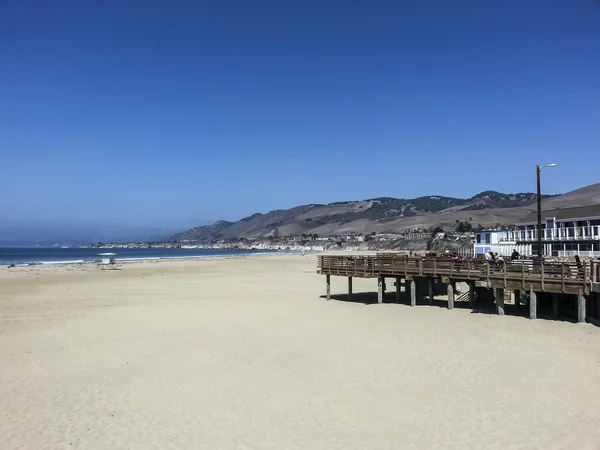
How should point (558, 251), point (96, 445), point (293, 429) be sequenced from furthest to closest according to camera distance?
point (558, 251), point (293, 429), point (96, 445)

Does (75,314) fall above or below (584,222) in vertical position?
below

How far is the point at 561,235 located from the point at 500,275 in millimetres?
21044

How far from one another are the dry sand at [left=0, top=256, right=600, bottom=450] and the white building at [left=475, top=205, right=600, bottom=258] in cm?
1966

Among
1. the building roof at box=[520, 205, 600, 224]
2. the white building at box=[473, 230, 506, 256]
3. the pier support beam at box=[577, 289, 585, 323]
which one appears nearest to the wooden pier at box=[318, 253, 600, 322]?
the pier support beam at box=[577, 289, 585, 323]

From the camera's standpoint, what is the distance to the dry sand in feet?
28.7

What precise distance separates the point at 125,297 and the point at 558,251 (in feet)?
104

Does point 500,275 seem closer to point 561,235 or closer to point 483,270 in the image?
point 483,270

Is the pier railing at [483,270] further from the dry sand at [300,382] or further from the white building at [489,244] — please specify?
the white building at [489,244]

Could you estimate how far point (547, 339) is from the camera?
1568 centimetres

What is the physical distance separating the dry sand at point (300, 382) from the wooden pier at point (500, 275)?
1.36 meters

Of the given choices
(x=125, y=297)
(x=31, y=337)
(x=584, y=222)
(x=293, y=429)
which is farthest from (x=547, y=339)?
(x=584, y=222)

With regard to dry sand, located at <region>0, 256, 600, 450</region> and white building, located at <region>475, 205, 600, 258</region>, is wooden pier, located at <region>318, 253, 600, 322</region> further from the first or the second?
white building, located at <region>475, 205, 600, 258</region>

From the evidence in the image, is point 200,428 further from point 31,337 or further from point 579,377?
point 31,337

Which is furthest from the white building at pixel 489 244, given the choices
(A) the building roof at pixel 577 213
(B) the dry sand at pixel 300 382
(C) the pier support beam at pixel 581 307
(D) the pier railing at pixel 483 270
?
(C) the pier support beam at pixel 581 307
